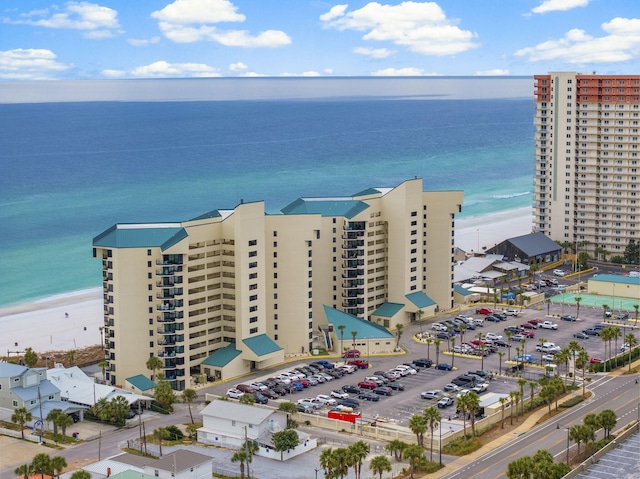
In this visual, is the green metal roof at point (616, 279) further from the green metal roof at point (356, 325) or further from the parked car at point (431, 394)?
the parked car at point (431, 394)

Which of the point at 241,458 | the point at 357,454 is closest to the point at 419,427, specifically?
the point at 357,454

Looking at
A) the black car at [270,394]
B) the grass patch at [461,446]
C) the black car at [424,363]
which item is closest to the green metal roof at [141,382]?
the black car at [270,394]

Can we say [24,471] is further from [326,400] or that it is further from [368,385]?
[368,385]

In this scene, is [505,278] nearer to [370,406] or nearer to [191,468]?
[370,406]

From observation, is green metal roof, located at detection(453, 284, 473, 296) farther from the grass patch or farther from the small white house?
the small white house

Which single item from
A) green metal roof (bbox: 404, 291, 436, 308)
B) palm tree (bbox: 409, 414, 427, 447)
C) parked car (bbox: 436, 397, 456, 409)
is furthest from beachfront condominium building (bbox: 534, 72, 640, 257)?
palm tree (bbox: 409, 414, 427, 447)
